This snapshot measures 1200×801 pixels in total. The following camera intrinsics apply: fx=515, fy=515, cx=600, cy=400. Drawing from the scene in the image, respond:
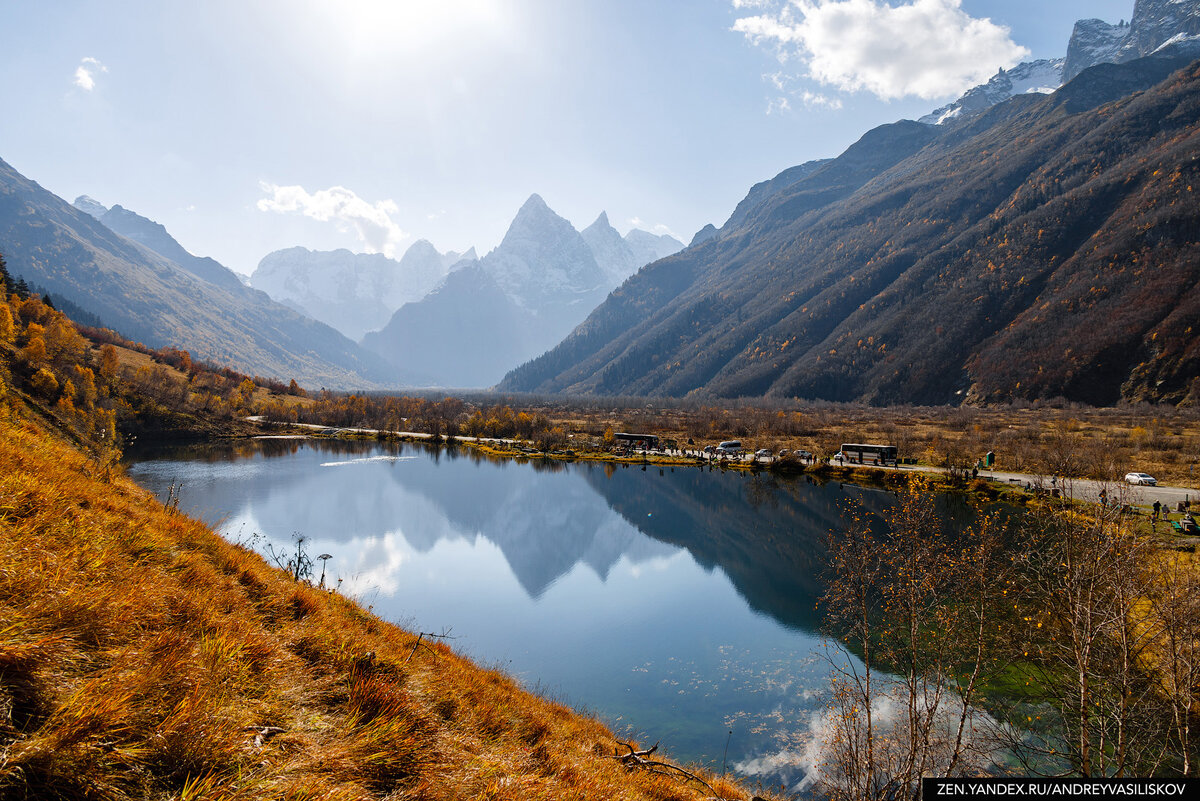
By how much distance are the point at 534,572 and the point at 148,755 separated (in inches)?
1482

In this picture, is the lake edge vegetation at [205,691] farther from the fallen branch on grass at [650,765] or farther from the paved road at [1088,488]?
the paved road at [1088,488]

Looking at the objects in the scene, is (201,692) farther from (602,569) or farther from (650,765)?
(602,569)

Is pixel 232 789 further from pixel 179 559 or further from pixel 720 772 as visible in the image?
pixel 720 772

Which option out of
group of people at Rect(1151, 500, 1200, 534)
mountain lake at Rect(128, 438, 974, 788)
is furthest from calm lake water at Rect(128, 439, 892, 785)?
group of people at Rect(1151, 500, 1200, 534)

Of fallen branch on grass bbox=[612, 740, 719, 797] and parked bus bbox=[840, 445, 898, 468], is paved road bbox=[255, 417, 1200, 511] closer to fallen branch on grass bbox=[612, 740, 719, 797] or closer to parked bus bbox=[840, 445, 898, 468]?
parked bus bbox=[840, 445, 898, 468]

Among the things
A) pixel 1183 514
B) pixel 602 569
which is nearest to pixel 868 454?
pixel 1183 514

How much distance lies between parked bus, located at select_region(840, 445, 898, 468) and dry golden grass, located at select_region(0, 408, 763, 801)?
61814 mm

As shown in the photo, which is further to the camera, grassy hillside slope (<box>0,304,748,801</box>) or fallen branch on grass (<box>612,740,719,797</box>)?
fallen branch on grass (<box>612,740,719,797</box>)

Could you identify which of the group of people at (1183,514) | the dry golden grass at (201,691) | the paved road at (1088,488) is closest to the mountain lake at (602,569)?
the dry golden grass at (201,691)

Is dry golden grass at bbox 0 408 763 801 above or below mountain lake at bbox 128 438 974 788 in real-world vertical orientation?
above

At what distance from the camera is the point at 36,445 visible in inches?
372

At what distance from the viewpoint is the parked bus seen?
6181 cm

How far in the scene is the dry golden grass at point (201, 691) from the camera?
3.32 metres

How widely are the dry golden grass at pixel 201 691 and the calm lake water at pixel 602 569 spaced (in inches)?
460
